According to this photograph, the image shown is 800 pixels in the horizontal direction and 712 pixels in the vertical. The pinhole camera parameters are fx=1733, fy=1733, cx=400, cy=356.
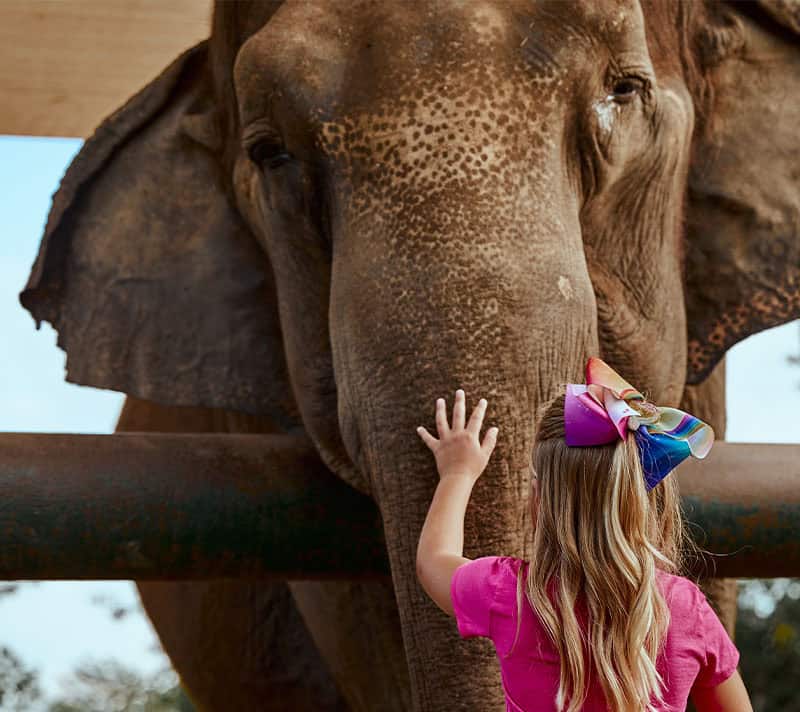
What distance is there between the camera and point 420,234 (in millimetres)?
1879

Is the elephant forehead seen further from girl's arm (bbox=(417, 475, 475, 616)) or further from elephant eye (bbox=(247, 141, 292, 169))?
girl's arm (bbox=(417, 475, 475, 616))

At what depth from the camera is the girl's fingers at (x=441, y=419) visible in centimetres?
178

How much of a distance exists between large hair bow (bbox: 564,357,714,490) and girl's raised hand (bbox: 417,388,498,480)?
0.80 feet

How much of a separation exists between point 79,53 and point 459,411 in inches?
115

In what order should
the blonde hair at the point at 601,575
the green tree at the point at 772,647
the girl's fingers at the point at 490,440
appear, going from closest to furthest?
the blonde hair at the point at 601,575, the girl's fingers at the point at 490,440, the green tree at the point at 772,647

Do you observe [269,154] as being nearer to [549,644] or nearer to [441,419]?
[441,419]

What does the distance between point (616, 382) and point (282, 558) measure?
74 cm

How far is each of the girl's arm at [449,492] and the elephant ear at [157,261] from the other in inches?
34.8

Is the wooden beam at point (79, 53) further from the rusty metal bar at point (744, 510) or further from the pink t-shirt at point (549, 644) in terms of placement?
the pink t-shirt at point (549, 644)

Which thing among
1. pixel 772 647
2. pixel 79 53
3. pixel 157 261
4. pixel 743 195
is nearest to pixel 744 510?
pixel 743 195

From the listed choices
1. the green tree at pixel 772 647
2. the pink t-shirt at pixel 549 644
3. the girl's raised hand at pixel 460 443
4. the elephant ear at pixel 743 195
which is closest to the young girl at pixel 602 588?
the pink t-shirt at pixel 549 644

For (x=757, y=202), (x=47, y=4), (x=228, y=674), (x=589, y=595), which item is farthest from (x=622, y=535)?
(x=47, y=4)

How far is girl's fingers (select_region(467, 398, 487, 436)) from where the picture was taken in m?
1.77

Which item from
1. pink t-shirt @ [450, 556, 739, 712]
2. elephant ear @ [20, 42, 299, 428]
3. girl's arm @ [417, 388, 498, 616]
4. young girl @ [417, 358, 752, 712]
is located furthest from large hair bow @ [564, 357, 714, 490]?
elephant ear @ [20, 42, 299, 428]
